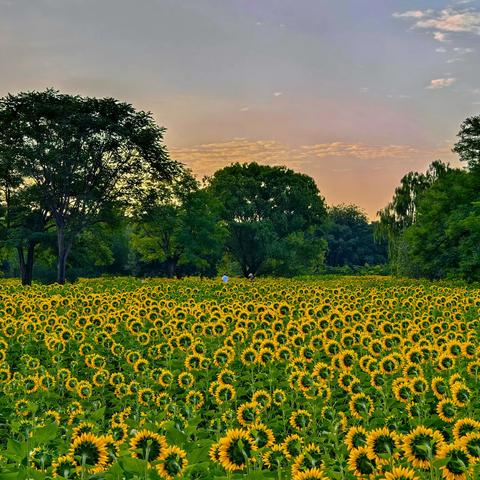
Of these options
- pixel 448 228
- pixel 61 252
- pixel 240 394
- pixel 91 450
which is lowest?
pixel 240 394

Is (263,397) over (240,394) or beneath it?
over

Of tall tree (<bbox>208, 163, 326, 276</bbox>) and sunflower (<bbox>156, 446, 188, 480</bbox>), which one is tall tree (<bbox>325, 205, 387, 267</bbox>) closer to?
tall tree (<bbox>208, 163, 326, 276</bbox>)

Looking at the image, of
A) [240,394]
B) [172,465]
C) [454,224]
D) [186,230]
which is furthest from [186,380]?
[186,230]

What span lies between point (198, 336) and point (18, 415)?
3.69 m

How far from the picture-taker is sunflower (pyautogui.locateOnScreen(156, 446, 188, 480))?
3.50 metres

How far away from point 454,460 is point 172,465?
5.21 ft

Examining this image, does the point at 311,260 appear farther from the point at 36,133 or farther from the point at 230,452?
the point at 230,452

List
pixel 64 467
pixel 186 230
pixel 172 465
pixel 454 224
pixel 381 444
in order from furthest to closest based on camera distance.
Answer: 1. pixel 186 230
2. pixel 454 224
3. pixel 381 444
4. pixel 64 467
5. pixel 172 465

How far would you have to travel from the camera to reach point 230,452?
12.1 feet

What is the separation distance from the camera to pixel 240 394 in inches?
295

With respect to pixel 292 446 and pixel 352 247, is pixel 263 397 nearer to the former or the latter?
pixel 292 446

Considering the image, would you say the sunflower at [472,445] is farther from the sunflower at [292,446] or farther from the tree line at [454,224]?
the tree line at [454,224]

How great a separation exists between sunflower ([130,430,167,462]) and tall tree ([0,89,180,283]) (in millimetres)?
35962

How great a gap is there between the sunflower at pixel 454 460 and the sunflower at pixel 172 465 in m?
1.46
